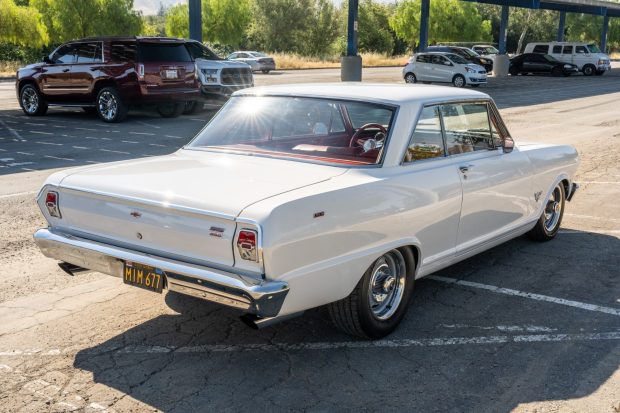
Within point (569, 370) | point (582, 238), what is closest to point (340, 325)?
point (569, 370)

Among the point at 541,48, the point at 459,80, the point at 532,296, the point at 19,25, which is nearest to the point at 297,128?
the point at 532,296

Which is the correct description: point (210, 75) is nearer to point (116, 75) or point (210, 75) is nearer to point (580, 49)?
point (116, 75)

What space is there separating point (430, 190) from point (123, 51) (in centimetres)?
1333

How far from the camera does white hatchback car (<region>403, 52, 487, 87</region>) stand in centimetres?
3200

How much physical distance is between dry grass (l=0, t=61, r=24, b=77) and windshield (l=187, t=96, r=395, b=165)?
36836mm

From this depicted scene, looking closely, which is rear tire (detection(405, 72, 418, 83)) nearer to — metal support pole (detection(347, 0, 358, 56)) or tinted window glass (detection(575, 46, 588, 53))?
metal support pole (detection(347, 0, 358, 56))

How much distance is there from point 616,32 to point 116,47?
10025 cm

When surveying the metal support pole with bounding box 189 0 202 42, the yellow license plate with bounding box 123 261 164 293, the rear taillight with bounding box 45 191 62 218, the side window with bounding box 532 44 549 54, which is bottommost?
the yellow license plate with bounding box 123 261 164 293

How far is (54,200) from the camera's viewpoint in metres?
4.65

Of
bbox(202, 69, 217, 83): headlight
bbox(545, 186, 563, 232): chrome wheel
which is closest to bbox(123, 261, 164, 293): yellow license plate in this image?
bbox(545, 186, 563, 232): chrome wheel

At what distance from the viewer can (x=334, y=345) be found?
455cm

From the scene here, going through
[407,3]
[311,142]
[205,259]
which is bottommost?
[205,259]

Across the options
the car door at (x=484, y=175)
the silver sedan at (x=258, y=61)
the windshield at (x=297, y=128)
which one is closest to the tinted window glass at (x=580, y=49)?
the silver sedan at (x=258, y=61)

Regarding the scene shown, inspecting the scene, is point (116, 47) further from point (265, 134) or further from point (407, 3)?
point (407, 3)
